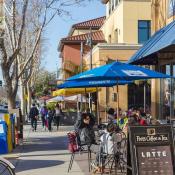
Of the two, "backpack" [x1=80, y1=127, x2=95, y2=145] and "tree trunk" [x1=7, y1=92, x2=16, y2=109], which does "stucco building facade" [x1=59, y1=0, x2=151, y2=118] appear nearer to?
"tree trunk" [x1=7, y1=92, x2=16, y2=109]

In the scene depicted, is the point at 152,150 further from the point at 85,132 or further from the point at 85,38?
the point at 85,38

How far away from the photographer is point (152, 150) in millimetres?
8859

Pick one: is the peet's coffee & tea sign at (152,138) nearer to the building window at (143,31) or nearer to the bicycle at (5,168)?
the bicycle at (5,168)

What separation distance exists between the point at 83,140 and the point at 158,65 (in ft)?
26.6

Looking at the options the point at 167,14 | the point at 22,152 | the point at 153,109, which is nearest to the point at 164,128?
the point at 22,152

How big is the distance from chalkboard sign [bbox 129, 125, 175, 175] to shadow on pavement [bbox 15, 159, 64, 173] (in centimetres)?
447

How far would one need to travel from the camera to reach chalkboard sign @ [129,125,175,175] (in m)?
8.71

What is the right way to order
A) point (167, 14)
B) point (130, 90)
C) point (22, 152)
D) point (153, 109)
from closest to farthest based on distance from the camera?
1. point (22, 152)
2. point (167, 14)
3. point (153, 109)
4. point (130, 90)

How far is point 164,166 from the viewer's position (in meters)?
8.79

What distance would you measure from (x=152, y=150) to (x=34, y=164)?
18.7ft

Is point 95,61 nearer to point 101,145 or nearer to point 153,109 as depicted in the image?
point 153,109

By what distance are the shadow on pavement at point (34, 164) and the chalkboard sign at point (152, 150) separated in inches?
176

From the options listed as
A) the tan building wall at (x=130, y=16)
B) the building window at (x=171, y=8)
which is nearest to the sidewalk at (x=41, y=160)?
the building window at (x=171, y=8)

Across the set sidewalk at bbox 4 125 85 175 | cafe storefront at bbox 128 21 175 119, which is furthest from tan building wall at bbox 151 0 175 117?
sidewalk at bbox 4 125 85 175
